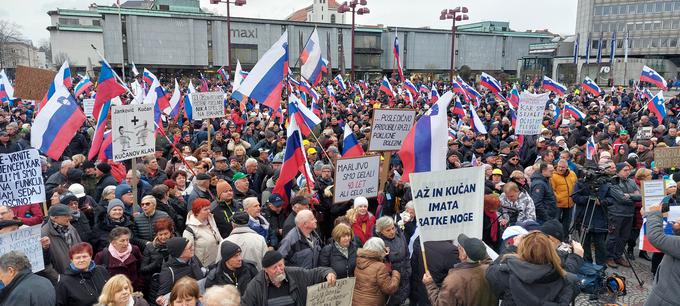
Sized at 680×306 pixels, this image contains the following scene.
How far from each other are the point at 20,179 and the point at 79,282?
2341 mm

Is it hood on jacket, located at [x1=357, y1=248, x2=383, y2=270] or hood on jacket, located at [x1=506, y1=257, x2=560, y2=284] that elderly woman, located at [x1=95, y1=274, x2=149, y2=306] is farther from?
hood on jacket, located at [x1=506, y1=257, x2=560, y2=284]

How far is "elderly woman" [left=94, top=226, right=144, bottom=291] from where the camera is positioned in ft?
15.8

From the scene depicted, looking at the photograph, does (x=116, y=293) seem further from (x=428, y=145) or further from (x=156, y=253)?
(x=428, y=145)

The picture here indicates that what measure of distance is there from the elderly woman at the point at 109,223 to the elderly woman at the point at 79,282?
1.36m

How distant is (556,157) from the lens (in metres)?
10.6

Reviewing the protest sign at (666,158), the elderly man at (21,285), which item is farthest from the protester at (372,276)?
the protest sign at (666,158)

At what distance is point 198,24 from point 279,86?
59.2 meters

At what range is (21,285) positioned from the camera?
3.77 m

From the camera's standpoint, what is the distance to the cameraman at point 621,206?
7.30 meters

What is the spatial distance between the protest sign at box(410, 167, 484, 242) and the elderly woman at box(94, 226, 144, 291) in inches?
110

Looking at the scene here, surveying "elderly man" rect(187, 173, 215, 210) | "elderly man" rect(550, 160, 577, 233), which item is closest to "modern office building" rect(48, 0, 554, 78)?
"elderly man" rect(550, 160, 577, 233)

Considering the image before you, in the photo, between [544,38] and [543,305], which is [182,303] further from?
[544,38]

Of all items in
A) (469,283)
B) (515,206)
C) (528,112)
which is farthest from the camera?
(528,112)

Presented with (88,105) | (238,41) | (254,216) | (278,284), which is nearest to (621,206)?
(254,216)
